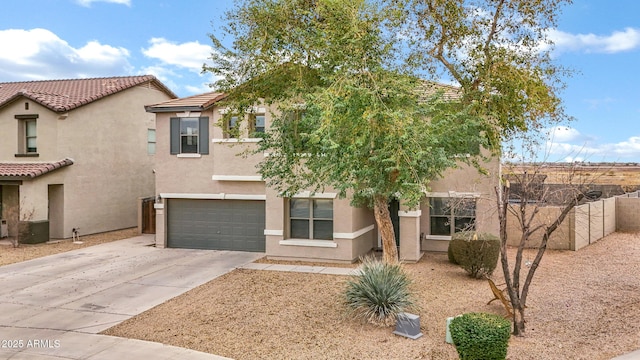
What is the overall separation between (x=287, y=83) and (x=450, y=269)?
25.6 feet

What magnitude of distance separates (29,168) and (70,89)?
675 cm

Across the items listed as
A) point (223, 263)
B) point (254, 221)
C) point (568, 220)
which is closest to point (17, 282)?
point (223, 263)

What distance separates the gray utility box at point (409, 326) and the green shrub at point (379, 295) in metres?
0.41

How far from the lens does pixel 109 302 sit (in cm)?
1165

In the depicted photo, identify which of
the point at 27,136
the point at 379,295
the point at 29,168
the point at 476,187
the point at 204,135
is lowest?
the point at 379,295

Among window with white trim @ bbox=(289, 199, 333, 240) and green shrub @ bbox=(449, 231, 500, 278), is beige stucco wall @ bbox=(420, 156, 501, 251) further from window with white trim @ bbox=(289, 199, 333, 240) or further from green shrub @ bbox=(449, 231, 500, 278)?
window with white trim @ bbox=(289, 199, 333, 240)

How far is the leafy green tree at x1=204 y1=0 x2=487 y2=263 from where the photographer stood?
389 inches

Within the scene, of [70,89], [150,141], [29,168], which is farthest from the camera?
[150,141]

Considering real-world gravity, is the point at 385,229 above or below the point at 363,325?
above

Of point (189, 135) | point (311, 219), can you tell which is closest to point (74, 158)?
point (189, 135)

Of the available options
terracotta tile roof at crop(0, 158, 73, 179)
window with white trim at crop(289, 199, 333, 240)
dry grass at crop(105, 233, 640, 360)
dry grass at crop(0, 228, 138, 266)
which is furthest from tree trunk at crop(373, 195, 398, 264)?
terracotta tile roof at crop(0, 158, 73, 179)

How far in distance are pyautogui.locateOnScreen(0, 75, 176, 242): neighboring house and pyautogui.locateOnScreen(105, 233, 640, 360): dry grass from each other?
39.6ft

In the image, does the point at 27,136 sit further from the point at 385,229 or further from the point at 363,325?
the point at 363,325

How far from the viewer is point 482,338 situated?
7383 mm
